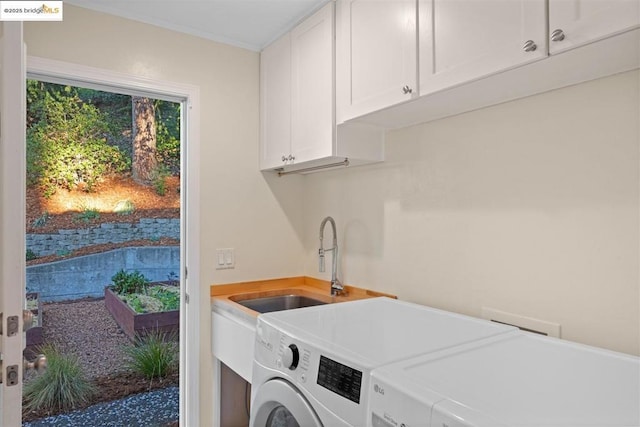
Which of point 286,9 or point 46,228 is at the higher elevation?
point 286,9

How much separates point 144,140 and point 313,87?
999 mm

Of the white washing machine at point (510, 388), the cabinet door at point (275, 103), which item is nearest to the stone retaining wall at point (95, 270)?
the cabinet door at point (275, 103)

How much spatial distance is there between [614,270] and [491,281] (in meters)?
0.42

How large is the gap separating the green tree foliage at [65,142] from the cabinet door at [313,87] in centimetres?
98

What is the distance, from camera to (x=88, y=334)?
210cm

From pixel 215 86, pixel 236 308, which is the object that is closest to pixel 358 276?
pixel 236 308

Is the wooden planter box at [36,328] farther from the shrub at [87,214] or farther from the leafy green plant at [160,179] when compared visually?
the leafy green plant at [160,179]

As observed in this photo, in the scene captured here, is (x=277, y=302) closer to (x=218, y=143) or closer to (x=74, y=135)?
(x=218, y=143)

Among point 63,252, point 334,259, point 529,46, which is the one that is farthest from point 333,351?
point 63,252

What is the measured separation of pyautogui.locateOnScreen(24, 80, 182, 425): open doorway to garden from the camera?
6.51ft

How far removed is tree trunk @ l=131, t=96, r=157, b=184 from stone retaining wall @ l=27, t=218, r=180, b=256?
0.25 m

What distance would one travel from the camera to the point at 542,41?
3.71 ft

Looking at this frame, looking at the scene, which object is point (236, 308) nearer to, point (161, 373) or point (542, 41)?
point (161, 373)

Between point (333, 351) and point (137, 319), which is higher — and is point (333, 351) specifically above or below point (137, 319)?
above
